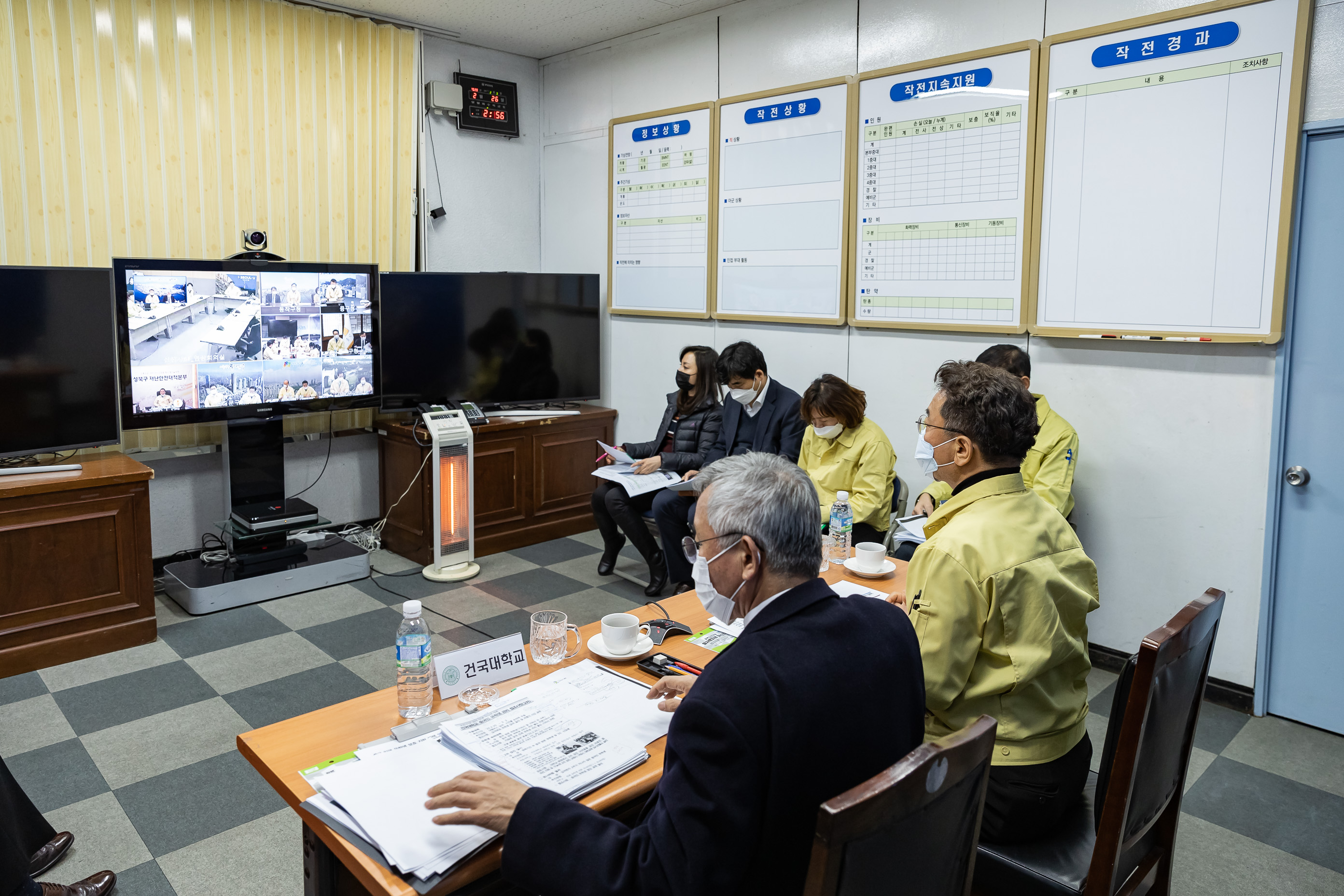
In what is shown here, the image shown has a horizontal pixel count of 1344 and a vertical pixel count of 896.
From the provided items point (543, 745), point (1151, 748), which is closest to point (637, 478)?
point (543, 745)

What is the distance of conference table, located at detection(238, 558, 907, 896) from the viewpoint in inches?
50.1

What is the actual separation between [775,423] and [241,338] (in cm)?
255

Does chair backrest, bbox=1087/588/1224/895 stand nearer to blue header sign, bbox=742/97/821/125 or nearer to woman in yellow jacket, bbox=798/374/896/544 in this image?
woman in yellow jacket, bbox=798/374/896/544

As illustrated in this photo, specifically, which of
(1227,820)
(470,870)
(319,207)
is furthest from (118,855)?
(319,207)

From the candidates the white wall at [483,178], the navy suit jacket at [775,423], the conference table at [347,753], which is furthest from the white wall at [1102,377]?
the conference table at [347,753]

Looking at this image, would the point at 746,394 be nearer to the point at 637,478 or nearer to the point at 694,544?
the point at 637,478

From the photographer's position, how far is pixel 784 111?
176 inches

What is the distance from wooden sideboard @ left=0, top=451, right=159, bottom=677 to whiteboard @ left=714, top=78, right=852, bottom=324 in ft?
9.70

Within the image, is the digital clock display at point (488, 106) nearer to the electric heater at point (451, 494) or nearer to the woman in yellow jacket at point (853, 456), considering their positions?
the electric heater at point (451, 494)

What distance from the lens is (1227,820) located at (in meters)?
2.60

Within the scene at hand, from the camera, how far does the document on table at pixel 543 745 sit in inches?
56.2

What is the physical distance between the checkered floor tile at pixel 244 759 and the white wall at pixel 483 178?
234 cm

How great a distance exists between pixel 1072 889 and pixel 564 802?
3.23ft

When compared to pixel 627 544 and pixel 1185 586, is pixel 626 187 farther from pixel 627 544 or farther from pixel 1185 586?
pixel 1185 586
